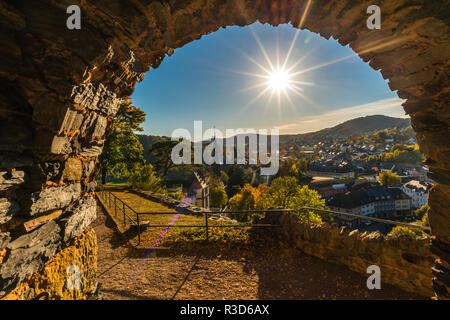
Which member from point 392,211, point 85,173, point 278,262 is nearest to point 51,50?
point 85,173

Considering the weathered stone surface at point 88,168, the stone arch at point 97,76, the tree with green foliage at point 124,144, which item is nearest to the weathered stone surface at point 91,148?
the stone arch at point 97,76

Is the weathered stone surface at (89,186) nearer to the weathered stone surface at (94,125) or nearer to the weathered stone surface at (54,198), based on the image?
the weathered stone surface at (54,198)

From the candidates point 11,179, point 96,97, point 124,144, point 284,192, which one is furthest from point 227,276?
point 284,192

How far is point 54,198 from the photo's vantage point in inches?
81.6

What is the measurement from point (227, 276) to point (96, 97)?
14.5ft

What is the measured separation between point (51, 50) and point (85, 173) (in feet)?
4.59

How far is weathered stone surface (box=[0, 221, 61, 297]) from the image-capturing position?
164 cm

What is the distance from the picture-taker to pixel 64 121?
195 centimetres

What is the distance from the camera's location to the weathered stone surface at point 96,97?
200cm

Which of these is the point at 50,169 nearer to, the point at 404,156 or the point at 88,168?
the point at 88,168

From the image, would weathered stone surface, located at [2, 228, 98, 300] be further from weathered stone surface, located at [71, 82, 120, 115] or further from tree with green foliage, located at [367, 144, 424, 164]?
tree with green foliage, located at [367, 144, 424, 164]

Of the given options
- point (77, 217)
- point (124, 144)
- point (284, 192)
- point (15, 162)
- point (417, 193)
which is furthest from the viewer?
point (417, 193)

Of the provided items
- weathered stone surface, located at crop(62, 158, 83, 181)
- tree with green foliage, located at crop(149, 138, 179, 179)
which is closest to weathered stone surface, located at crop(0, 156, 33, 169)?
weathered stone surface, located at crop(62, 158, 83, 181)
